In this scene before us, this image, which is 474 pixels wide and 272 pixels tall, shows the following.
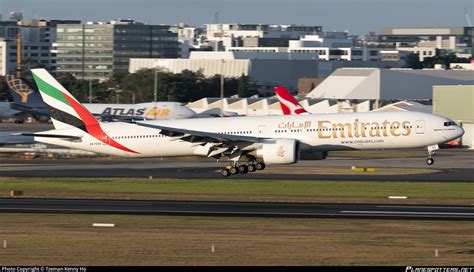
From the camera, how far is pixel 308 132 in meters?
59.4

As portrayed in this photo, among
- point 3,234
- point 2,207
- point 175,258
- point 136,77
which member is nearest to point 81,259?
point 175,258

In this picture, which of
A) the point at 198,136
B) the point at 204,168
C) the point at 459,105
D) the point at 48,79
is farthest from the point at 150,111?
the point at 198,136

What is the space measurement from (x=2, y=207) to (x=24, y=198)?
453 cm

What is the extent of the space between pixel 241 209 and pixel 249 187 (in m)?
10.2

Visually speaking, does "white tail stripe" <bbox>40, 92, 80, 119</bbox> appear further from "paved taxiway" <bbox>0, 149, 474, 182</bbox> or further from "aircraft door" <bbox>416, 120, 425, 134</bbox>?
"aircraft door" <bbox>416, 120, 425, 134</bbox>

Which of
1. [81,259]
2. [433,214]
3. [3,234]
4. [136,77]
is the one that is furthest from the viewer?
[136,77]

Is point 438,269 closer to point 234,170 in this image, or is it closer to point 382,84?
point 234,170

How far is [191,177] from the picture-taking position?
61000mm

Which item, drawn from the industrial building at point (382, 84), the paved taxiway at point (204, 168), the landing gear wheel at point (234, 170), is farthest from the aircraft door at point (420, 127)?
the industrial building at point (382, 84)

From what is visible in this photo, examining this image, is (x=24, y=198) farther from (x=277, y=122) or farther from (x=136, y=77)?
(x=136, y=77)

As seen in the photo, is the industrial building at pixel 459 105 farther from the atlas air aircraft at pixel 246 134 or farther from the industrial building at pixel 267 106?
the atlas air aircraft at pixel 246 134

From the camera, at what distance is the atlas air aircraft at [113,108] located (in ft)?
392

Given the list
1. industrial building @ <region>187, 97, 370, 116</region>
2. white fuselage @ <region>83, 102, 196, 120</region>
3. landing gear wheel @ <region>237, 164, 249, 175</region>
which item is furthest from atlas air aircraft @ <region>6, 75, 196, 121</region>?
landing gear wheel @ <region>237, 164, 249, 175</region>

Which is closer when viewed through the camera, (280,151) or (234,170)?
(280,151)
